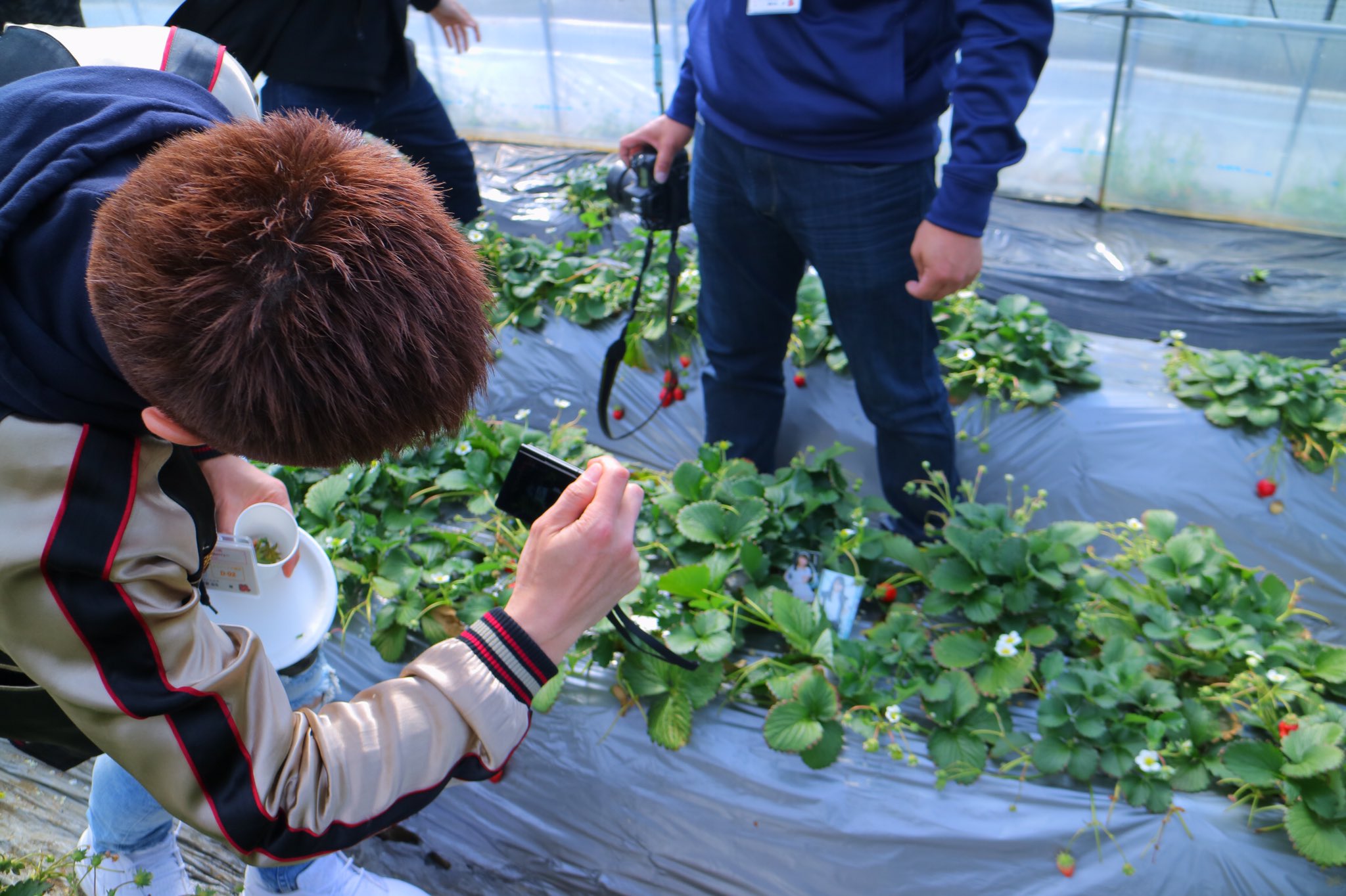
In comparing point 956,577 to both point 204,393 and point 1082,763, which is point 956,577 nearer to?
point 1082,763

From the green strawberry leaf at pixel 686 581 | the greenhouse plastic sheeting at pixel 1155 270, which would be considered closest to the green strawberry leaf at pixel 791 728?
the green strawberry leaf at pixel 686 581

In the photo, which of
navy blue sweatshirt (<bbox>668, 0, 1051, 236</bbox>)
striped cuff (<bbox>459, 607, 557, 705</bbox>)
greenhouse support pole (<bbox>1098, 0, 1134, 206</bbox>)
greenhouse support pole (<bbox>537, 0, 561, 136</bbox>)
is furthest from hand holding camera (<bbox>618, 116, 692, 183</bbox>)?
greenhouse support pole (<bbox>537, 0, 561, 136</bbox>)

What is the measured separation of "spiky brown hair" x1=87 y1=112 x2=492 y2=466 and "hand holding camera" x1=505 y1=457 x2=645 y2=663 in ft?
0.79

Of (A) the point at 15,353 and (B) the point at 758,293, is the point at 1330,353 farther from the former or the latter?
(A) the point at 15,353

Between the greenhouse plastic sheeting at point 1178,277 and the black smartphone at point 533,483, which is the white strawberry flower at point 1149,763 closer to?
the black smartphone at point 533,483

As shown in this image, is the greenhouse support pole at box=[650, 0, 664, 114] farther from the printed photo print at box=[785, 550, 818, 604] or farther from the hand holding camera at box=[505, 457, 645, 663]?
the hand holding camera at box=[505, 457, 645, 663]

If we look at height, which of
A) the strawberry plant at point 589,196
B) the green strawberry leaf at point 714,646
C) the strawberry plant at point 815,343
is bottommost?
the green strawberry leaf at point 714,646

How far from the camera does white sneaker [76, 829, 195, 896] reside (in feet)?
4.13

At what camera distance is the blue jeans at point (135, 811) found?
118 centimetres

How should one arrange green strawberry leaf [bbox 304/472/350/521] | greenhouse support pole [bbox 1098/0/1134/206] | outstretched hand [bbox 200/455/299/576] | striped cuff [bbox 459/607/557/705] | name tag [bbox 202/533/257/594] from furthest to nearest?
greenhouse support pole [bbox 1098/0/1134/206] < green strawberry leaf [bbox 304/472/350/521] < outstretched hand [bbox 200/455/299/576] < name tag [bbox 202/533/257/594] < striped cuff [bbox 459/607/557/705]

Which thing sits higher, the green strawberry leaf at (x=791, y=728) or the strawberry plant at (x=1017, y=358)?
the strawberry plant at (x=1017, y=358)

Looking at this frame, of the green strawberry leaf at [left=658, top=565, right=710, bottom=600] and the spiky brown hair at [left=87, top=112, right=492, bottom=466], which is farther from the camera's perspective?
the green strawberry leaf at [left=658, top=565, right=710, bottom=600]

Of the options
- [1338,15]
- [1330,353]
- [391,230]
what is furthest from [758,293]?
[1338,15]

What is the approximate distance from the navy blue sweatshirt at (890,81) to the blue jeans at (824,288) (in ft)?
0.19
